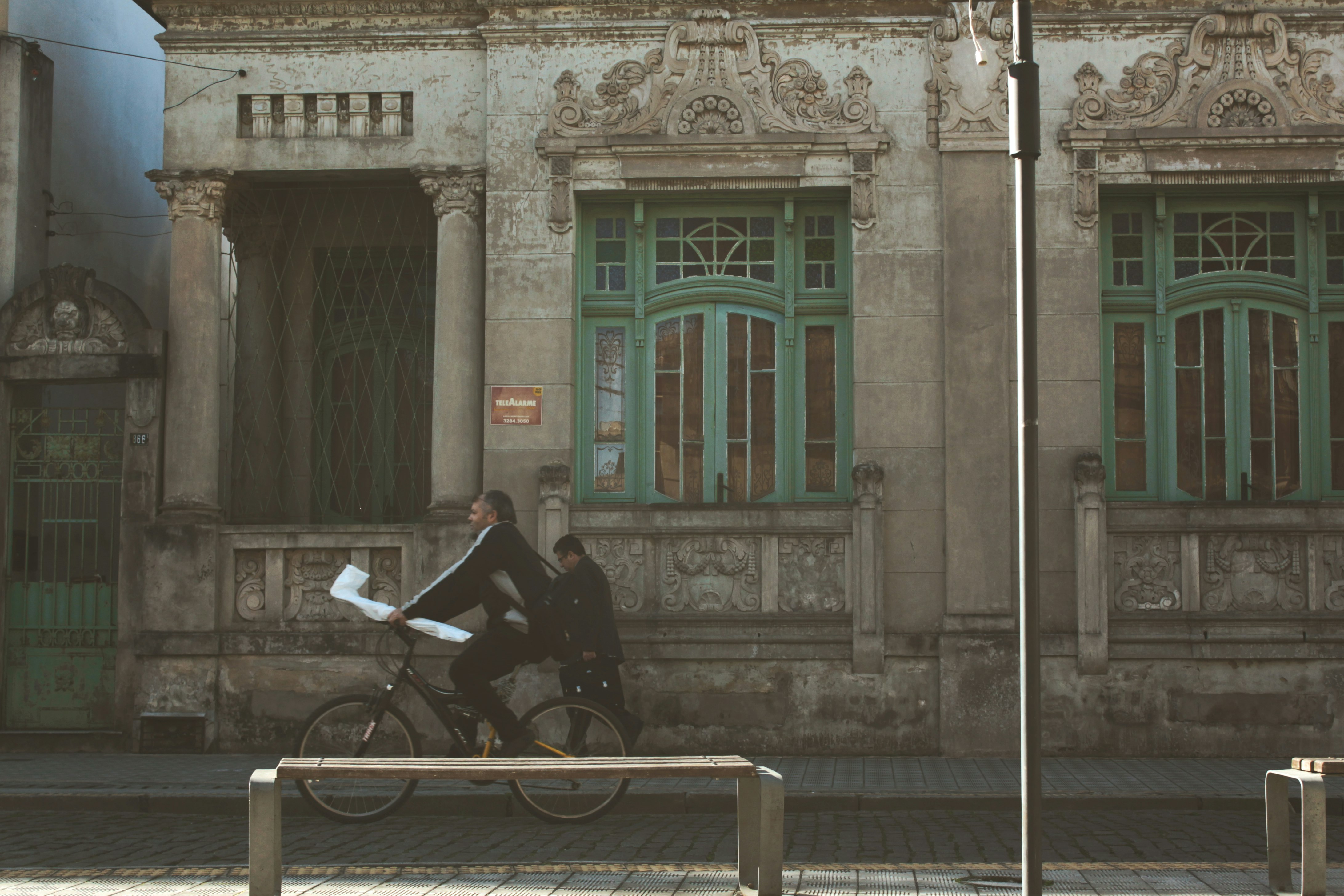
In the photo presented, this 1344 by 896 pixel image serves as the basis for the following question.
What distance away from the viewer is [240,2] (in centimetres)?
1305

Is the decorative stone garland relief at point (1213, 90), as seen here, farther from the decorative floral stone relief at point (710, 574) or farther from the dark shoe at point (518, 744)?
the dark shoe at point (518, 744)

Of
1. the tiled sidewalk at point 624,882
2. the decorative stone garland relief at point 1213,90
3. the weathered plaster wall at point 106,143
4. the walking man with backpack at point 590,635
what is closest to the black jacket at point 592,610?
the walking man with backpack at point 590,635

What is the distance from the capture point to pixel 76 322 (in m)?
12.9

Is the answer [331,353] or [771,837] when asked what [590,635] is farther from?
[331,353]

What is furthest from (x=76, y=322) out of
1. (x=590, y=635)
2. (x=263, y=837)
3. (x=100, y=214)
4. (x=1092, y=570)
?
(x=1092, y=570)

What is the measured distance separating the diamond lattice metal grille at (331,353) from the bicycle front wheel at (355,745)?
5091mm

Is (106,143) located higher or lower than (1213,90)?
higher

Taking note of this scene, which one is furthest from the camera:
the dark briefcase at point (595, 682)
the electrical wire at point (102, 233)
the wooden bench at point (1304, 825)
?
the electrical wire at point (102, 233)

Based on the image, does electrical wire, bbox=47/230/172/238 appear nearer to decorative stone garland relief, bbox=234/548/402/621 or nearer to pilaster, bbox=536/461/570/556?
decorative stone garland relief, bbox=234/548/402/621

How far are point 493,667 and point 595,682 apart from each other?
144cm

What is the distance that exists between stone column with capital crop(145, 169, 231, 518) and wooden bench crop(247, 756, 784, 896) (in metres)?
6.92

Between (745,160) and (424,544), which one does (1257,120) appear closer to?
(745,160)

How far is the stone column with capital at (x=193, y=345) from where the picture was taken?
12766 mm

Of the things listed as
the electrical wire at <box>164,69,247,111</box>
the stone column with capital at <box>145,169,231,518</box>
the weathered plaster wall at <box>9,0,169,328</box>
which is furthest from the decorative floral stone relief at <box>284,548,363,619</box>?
the electrical wire at <box>164,69,247,111</box>
